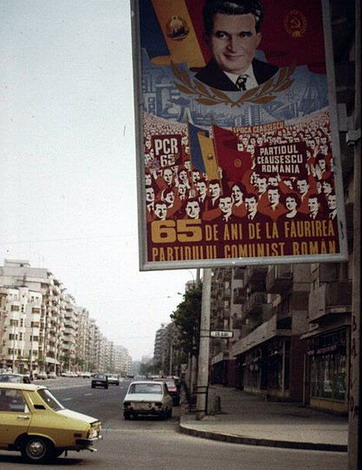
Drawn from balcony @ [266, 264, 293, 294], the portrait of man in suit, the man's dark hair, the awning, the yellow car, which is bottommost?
the awning

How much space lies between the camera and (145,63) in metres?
9.11

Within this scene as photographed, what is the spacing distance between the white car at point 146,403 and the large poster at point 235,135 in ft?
61.1

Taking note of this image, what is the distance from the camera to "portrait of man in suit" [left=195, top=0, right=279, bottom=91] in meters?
9.16

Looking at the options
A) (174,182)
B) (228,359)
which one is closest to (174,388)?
(174,182)

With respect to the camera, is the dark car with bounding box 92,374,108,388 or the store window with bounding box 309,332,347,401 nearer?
the store window with bounding box 309,332,347,401

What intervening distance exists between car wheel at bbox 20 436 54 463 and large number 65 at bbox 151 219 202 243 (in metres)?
5.34

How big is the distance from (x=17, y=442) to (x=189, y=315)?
3872cm

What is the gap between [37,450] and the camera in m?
12.7

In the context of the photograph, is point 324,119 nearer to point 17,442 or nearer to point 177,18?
point 177,18

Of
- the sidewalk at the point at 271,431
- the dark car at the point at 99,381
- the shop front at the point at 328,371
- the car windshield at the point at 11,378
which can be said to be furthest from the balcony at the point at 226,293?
the sidewalk at the point at 271,431

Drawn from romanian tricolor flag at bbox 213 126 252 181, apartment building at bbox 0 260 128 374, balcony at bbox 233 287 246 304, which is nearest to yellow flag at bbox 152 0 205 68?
romanian tricolor flag at bbox 213 126 252 181

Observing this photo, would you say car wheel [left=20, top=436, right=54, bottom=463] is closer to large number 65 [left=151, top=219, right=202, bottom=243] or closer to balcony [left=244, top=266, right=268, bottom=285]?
large number 65 [left=151, top=219, right=202, bottom=243]

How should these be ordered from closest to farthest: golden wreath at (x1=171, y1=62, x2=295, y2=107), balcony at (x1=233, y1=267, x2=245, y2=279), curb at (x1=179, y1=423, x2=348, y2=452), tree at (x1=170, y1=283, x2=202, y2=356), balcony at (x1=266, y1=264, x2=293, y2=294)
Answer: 1. golden wreath at (x1=171, y1=62, x2=295, y2=107)
2. curb at (x1=179, y1=423, x2=348, y2=452)
3. balcony at (x1=266, y1=264, x2=293, y2=294)
4. tree at (x1=170, y1=283, x2=202, y2=356)
5. balcony at (x1=233, y1=267, x2=245, y2=279)

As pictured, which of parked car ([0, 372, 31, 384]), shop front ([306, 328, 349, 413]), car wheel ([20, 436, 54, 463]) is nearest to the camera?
car wheel ([20, 436, 54, 463])
